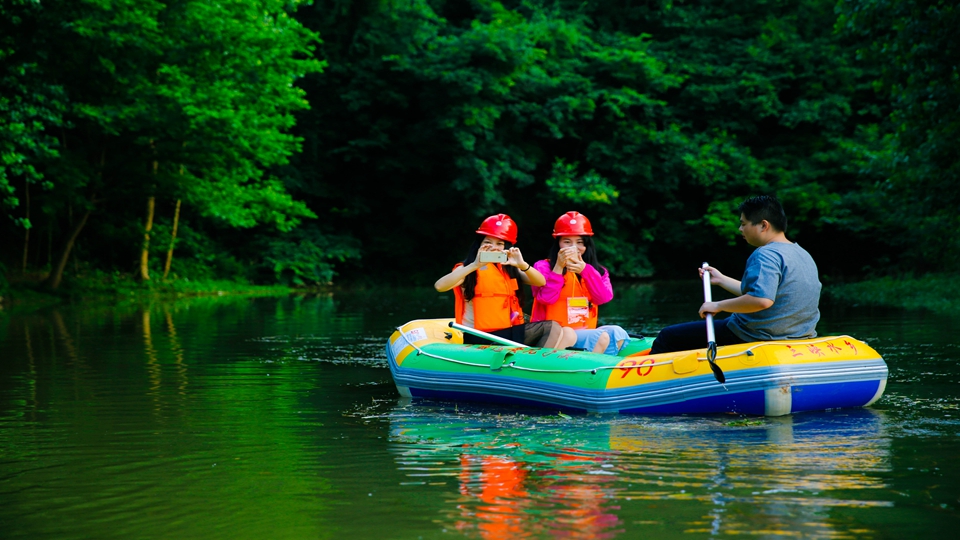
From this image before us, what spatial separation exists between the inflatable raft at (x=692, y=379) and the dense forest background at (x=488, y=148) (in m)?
15.4

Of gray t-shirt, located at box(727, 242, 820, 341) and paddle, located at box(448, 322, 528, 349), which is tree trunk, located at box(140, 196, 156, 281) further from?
gray t-shirt, located at box(727, 242, 820, 341)

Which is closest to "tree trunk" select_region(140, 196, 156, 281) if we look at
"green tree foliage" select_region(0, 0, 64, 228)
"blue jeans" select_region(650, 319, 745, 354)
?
"green tree foliage" select_region(0, 0, 64, 228)

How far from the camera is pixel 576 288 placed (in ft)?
26.2

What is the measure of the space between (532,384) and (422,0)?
76.1ft

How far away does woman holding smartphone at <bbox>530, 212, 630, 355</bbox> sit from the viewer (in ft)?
25.8

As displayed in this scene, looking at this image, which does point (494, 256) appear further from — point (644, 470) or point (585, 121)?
point (585, 121)

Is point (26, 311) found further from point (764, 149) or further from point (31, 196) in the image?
point (764, 149)

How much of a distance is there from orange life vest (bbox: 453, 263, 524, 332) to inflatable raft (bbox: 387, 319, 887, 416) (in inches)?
23.6

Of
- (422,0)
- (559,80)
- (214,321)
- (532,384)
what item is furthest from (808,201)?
(532,384)

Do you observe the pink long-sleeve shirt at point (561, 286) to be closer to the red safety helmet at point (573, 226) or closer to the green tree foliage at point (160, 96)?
the red safety helmet at point (573, 226)

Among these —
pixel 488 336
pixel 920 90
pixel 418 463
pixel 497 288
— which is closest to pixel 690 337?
pixel 488 336

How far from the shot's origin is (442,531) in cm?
407

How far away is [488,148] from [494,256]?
69.6 ft

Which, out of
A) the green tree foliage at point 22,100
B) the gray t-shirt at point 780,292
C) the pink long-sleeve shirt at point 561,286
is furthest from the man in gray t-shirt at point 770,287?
the green tree foliage at point 22,100
